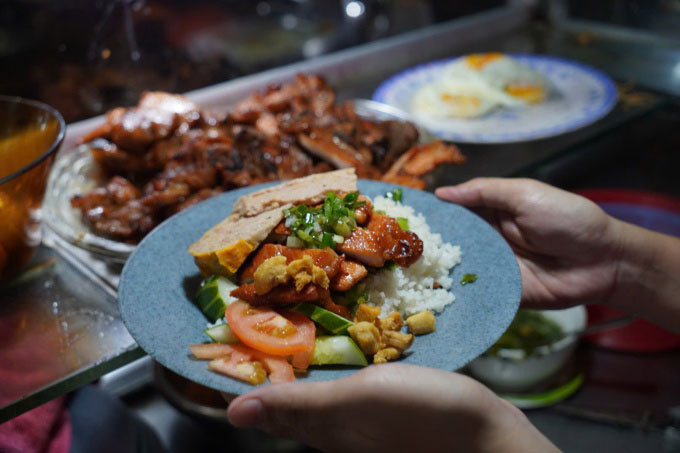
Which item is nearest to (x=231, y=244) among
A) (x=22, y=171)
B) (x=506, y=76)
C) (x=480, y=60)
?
(x=22, y=171)

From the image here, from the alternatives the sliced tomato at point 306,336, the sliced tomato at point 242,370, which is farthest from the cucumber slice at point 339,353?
the sliced tomato at point 242,370

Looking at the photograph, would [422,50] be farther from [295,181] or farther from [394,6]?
[295,181]

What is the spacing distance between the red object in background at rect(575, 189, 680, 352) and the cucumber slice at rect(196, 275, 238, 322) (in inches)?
80.0

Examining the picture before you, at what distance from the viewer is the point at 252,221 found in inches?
56.7

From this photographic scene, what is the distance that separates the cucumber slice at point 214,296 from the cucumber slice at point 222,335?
0.07m

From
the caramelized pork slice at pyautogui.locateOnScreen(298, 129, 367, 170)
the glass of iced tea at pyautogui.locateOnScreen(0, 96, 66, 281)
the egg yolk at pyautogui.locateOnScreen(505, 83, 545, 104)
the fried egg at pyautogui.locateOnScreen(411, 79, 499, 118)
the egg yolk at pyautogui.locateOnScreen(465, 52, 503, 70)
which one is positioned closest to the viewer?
the glass of iced tea at pyautogui.locateOnScreen(0, 96, 66, 281)

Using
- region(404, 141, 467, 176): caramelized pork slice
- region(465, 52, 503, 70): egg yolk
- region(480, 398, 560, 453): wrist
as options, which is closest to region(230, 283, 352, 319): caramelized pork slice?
region(480, 398, 560, 453): wrist

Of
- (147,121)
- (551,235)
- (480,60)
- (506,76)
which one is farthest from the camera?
(480,60)

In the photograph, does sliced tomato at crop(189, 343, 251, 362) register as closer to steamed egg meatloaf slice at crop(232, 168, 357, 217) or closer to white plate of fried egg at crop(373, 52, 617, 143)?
steamed egg meatloaf slice at crop(232, 168, 357, 217)

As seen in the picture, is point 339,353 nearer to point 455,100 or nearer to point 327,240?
point 327,240

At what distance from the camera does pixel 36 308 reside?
1.55 meters

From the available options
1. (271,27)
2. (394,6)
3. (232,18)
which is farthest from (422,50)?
(232,18)

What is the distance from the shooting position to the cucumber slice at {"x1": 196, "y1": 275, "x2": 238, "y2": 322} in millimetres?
1324

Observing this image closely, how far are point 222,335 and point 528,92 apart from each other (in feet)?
7.10
